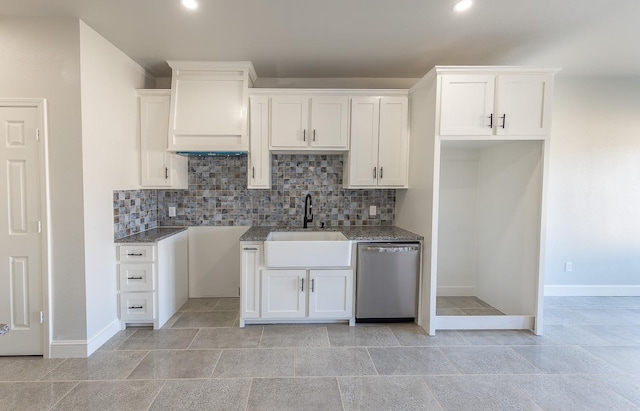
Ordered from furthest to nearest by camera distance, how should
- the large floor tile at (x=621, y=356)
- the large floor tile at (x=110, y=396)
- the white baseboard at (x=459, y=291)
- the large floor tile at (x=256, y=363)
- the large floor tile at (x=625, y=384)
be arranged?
1. the white baseboard at (x=459, y=291)
2. the large floor tile at (x=621, y=356)
3. the large floor tile at (x=256, y=363)
4. the large floor tile at (x=625, y=384)
5. the large floor tile at (x=110, y=396)

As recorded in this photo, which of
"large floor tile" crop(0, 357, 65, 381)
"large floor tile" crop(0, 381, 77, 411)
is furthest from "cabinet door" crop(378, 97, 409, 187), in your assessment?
"large floor tile" crop(0, 357, 65, 381)

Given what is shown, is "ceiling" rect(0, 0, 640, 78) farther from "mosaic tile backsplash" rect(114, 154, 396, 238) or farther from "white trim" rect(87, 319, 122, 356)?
"white trim" rect(87, 319, 122, 356)

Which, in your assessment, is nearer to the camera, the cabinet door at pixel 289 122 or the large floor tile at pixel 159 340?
the large floor tile at pixel 159 340

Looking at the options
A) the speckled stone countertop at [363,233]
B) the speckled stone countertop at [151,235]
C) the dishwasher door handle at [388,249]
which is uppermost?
the speckled stone countertop at [363,233]

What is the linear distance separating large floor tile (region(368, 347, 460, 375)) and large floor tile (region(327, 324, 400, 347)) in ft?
0.39

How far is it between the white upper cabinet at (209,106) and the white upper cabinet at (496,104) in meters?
1.98

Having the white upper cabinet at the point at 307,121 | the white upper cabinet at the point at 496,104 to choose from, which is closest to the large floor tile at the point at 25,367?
the white upper cabinet at the point at 307,121

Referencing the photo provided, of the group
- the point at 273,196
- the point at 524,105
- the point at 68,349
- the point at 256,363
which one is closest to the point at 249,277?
the point at 256,363

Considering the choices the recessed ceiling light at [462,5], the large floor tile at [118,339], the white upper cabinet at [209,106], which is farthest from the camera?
the white upper cabinet at [209,106]

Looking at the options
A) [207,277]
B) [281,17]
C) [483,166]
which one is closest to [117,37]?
[281,17]

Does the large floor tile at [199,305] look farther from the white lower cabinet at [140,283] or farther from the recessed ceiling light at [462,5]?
the recessed ceiling light at [462,5]

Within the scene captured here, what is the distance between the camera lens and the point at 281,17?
7.74ft

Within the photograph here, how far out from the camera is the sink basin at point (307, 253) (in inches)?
114

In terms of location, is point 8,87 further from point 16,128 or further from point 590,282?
point 590,282
